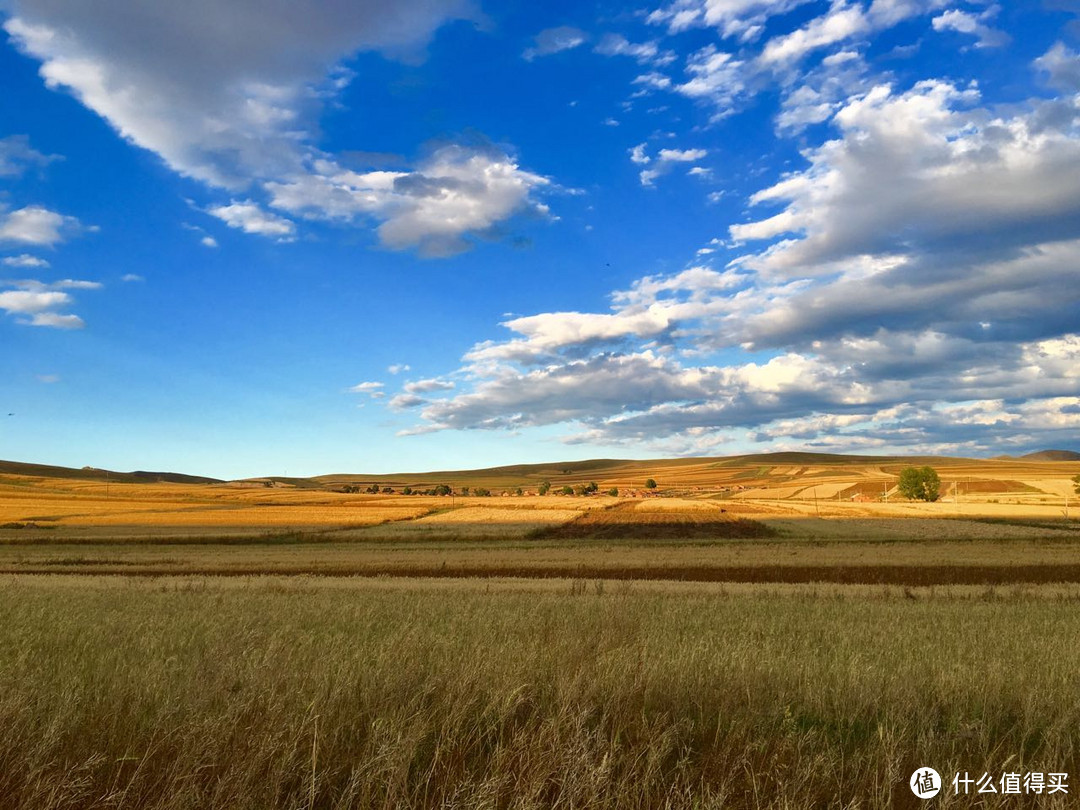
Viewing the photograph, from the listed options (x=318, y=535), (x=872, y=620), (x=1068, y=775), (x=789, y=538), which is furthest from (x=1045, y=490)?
(x=1068, y=775)

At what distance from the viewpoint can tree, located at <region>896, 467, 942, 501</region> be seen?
Answer: 445 ft

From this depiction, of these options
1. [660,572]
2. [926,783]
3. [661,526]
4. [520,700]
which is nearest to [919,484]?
[661,526]

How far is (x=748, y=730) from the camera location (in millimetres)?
5902

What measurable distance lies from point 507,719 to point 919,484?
151543mm

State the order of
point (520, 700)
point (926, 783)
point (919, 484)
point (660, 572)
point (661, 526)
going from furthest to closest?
point (919, 484) < point (661, 526) < point (660, 572) < point (520, 700) < point (926, 783)

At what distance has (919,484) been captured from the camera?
446 feet

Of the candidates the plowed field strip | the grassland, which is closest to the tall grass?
the grassland

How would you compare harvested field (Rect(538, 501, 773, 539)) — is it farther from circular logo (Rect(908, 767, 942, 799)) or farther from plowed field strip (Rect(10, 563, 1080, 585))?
circular logo (Rect(908, 767, 942, 799))

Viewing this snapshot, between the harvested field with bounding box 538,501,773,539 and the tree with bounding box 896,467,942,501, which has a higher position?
the tree with bounding box 896,467,942,501

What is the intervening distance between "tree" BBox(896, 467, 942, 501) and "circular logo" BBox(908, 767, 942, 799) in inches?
5906

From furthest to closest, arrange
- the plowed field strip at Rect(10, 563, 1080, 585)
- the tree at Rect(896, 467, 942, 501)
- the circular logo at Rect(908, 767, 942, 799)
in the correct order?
the tree at Rect(896, 467, 942, 501) < the plowed field strip at Rect(10, 563, 1080, 585) < the circular logo at Rect(908, 767, 942, 799)

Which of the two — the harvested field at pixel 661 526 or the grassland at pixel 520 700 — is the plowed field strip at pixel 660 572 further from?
the harvested field at pixel 661 526

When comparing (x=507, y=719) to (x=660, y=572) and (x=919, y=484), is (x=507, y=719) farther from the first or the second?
(x=919, y=484)

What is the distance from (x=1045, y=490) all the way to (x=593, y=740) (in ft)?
549
